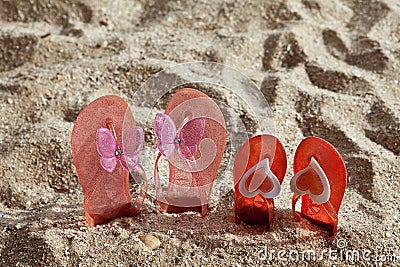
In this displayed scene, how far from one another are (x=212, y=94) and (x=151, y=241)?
2.11 feet

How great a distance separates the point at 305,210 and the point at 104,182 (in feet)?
1.56

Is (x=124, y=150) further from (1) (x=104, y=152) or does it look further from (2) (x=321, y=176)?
(2) (x=321, y=176)

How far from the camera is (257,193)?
1.33 meters

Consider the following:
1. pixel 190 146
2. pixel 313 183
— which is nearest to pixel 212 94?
pixel 190 146

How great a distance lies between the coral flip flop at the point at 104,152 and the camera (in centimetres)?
136

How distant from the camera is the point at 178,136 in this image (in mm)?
1371

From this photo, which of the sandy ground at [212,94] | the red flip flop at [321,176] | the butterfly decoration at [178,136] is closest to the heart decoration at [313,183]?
the red flip flop at [321,176]

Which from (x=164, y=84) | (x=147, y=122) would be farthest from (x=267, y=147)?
(x=164, y=84)

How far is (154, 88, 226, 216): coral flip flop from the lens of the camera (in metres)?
1.37

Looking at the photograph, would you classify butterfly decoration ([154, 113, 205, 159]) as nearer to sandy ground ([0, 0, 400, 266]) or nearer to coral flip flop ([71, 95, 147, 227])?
coral flip flop ([71, 95, 147, 227])

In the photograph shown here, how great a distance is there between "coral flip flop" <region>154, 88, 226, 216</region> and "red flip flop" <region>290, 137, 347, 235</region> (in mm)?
196

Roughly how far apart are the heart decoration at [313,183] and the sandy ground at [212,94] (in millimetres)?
110

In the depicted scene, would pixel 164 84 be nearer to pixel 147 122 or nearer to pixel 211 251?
pixel 147 122

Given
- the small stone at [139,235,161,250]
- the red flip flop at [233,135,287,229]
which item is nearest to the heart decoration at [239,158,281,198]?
the red flip flop at [233,135,287,229]
